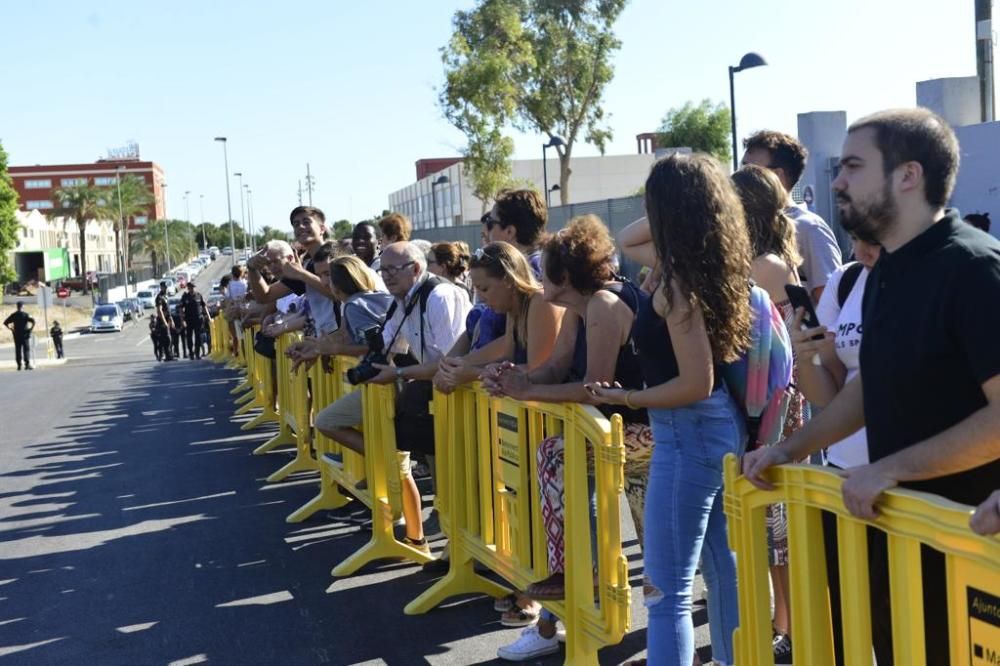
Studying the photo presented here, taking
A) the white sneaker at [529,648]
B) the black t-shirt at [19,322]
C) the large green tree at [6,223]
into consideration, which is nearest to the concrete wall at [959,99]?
the white sneaker at [529,648]

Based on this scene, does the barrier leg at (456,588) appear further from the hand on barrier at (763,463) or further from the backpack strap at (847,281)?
the hand on barrier at (763,463)

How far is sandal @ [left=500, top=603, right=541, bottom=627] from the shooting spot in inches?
213

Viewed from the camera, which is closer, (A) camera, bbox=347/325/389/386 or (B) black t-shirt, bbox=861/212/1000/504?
(B) black t-shirt, bbox=861/212/1000/504

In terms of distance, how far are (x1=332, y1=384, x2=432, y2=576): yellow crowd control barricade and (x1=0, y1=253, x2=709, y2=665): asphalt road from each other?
0.10 metres

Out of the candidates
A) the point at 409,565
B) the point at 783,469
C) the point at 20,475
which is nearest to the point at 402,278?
the point at 409,565

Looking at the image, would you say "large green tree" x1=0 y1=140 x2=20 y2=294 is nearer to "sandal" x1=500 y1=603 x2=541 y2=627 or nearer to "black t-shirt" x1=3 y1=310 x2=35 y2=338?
"black t-shirt" x1=3 y1=310 x2=35 y2=338

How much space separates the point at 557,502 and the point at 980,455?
2.30 m

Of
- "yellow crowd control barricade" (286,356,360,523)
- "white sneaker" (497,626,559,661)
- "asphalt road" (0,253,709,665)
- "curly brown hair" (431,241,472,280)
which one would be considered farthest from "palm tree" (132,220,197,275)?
"white sneaker" (497,626,559,661)

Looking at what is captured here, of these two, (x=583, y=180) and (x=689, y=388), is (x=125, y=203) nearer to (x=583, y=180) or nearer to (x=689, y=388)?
(x=583, y=180)

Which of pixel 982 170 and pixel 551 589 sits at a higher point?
pixel 982 170

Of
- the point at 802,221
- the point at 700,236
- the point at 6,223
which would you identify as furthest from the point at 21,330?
the point at 6,223

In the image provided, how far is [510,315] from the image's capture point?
5.41 meters

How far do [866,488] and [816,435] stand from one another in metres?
0.51

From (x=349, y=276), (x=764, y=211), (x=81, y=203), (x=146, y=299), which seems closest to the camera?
(x=764, y=211)
